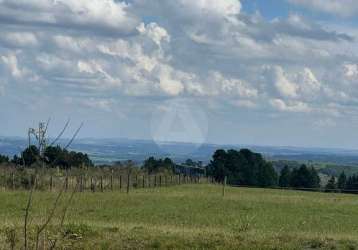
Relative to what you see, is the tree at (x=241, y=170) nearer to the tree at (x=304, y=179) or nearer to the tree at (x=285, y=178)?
the tree at (x=285, y=178)

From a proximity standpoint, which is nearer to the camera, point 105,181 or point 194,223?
point 194,223

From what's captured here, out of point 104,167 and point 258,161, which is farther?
point 258,161

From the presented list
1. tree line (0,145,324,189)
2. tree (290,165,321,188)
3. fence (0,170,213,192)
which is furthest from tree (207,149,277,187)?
fence (0,170,213,192)

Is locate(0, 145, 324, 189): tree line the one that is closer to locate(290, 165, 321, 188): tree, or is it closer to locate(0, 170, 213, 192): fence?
locate(290, 165, 321, 188): tree

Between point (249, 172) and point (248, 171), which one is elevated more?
point (248, 171)

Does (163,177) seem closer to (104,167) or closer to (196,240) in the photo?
(104,167)

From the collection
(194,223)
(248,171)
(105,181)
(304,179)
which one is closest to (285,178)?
(304,179)

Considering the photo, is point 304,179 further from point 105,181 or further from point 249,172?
point 105,181

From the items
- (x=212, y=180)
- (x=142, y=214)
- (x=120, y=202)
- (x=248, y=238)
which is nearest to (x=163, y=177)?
(x=212, y=180)

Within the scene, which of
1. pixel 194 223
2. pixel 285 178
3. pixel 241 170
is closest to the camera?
pixel 194 223

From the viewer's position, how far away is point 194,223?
76.0 feet

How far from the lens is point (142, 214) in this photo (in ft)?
90.4

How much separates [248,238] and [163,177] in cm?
5204

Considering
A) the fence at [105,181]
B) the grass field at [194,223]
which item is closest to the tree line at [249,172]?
the fence at [105,181]
